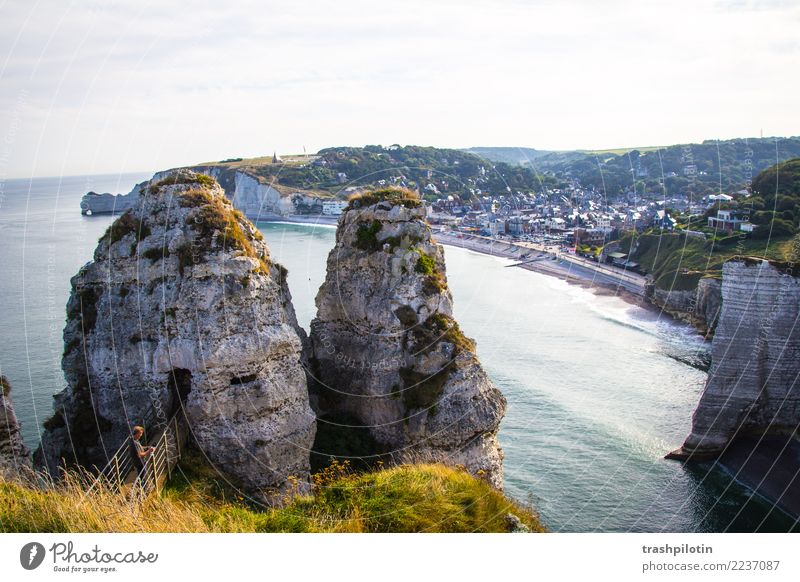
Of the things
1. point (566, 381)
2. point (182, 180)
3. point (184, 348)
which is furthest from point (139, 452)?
point (566, 381)

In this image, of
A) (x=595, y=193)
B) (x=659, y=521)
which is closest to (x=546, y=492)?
(x=659, y=521)

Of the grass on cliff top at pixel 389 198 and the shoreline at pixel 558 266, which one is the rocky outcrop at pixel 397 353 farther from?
the shoreline at pixel 558 266

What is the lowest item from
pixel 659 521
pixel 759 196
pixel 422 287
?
pixel 659 521

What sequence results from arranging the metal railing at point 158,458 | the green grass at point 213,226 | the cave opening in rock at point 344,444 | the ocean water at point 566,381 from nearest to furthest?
1. the metal railing at point 158,458
2. the green grass at point 213,226
3. the cave opening in rock at point 344,444
4. the ocean water at point 566,381

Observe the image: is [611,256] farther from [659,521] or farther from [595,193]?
[659,521]

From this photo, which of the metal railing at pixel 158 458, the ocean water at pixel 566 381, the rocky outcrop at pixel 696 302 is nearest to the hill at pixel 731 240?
the rocky outcrop at pixel 696 302

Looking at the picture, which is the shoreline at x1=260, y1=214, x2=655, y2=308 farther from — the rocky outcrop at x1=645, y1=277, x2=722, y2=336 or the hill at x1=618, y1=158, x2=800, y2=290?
the hill at x1=618, y1=158, x2=800, y2=290
